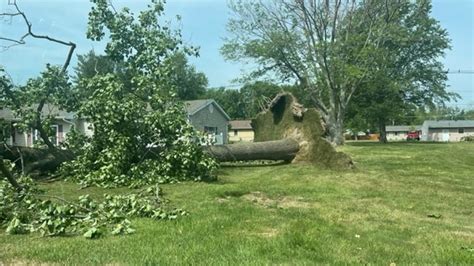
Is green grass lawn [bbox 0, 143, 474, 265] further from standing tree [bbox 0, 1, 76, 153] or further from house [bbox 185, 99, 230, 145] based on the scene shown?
house [bbox 185, 99, 230, 145]

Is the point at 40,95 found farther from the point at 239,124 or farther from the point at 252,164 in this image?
the point at 239,124

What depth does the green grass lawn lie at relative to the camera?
4.50m

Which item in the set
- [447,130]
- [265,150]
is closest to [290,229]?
[265,150]

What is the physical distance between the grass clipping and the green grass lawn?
2.21m

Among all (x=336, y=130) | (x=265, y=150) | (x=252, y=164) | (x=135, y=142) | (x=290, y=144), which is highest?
(x=336, y=130)

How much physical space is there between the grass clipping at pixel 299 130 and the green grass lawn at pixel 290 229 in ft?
7.24

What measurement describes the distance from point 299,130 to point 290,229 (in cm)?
845

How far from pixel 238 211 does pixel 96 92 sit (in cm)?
541

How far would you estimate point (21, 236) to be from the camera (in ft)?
17.5

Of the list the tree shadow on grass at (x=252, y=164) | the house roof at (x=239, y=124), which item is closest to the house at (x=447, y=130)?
the house roof at (x=239, y=124)

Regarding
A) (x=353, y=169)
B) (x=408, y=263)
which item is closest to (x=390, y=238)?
(x=408, y=263)

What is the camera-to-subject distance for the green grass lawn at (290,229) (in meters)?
4.50

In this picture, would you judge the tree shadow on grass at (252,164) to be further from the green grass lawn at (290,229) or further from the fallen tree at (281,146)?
the green grass lawn at (290,229)

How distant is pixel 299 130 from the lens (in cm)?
1399
